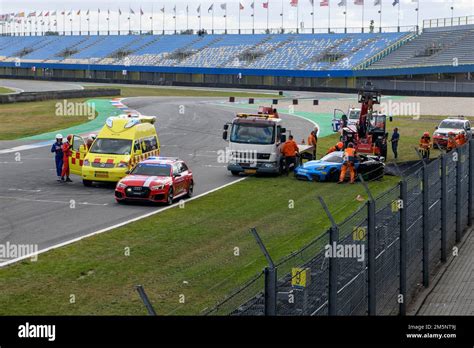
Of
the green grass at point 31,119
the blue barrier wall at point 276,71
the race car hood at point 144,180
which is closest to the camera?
the race car hood at point 144,180

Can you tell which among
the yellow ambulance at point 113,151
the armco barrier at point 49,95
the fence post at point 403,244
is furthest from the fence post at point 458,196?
the armco barrier at point 49,95

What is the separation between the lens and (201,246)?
64.1 feet

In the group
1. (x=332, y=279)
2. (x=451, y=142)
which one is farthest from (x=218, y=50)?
(x=332, y=279)

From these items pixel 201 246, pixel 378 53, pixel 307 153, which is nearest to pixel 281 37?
pixel 378 53

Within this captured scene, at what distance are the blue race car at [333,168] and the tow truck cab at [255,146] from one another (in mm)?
1254

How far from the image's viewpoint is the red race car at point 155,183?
25.4 m

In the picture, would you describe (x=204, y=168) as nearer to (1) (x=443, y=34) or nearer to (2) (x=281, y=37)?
Answer: (1) (x=443, y=34)

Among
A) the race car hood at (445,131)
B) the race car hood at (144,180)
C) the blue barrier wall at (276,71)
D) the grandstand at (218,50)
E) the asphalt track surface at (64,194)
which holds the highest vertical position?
the grandstand at (218,50)

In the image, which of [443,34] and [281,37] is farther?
[281,37]

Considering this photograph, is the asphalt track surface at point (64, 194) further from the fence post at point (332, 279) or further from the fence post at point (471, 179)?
the fence post at point (332, 279)

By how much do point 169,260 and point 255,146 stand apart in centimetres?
1489
